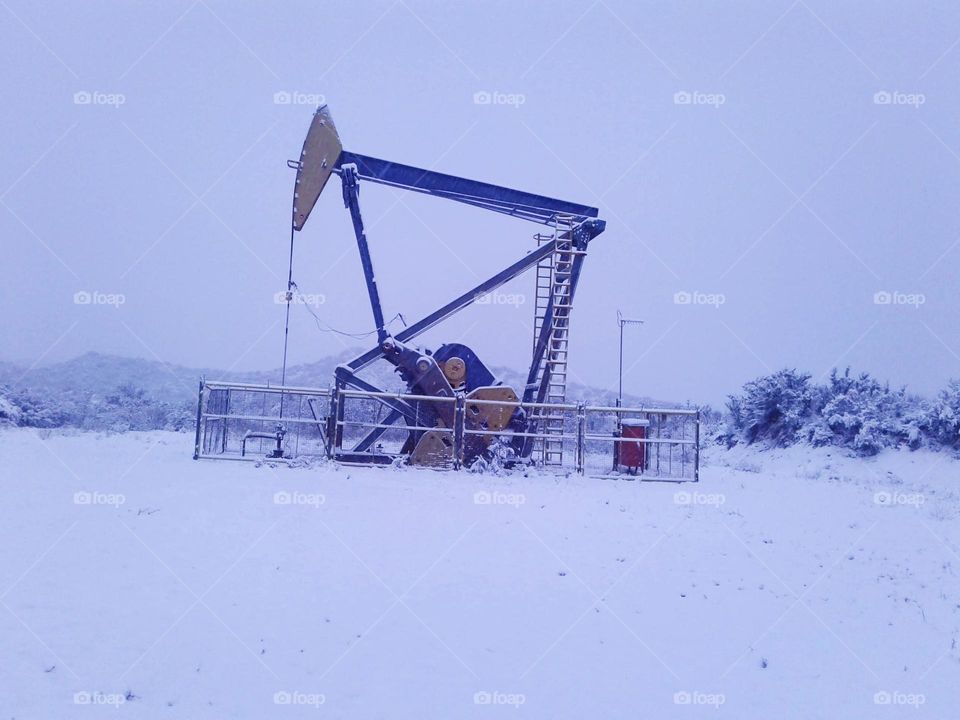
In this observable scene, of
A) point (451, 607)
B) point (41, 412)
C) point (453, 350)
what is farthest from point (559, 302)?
point (41, 412)

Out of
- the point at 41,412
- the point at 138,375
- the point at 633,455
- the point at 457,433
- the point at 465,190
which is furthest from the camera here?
the point at 138,375

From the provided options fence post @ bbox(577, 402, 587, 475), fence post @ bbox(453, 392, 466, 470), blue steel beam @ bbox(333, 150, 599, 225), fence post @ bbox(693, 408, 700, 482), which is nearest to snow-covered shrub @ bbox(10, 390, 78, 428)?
blue steel beam @ bbox(333, 150, 599, 225)

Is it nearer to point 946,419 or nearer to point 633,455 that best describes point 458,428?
point 633,455

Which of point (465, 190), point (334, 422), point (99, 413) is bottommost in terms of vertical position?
point (334, 422)

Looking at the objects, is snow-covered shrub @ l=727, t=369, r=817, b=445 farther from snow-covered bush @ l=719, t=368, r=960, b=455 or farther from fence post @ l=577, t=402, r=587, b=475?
fence post @ l=577, t=402, r=587, b=475

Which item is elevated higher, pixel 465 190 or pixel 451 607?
pixel 465 190

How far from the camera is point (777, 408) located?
21.5m

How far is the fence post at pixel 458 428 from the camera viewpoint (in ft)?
42.0

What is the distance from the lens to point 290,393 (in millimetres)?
13430

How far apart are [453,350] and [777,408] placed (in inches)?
456

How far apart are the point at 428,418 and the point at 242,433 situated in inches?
147

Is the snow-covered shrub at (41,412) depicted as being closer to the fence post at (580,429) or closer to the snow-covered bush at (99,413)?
the snow-covered bush at (99,413)

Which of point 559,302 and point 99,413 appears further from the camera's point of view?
point 99,413

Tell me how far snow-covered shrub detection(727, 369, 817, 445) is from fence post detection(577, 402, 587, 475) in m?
9.22
